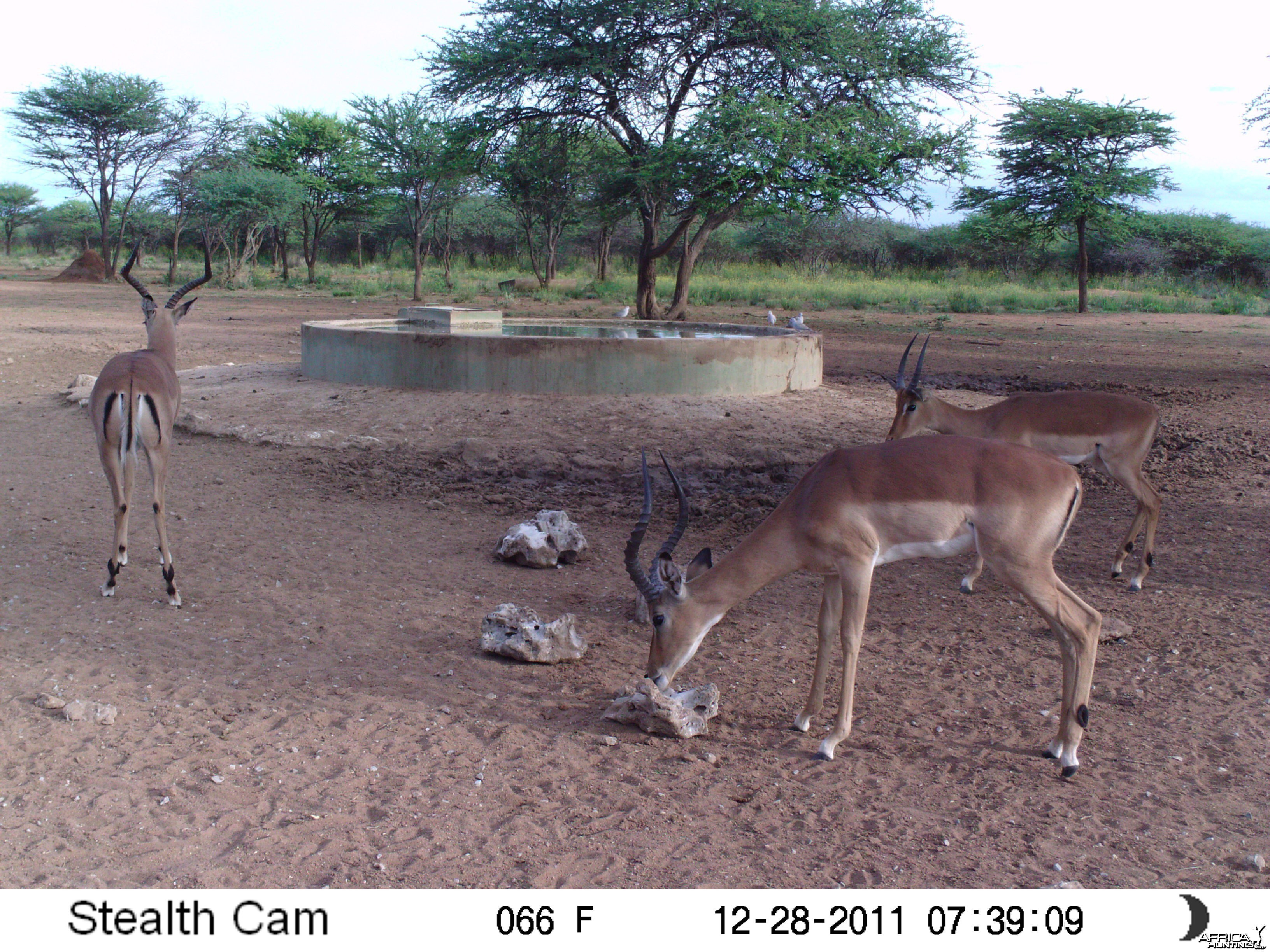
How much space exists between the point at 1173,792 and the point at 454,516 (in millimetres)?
5066

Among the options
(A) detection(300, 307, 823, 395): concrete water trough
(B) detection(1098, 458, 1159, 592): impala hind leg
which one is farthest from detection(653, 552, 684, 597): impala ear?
(A) detection(300, 307, 823, 395): concrete water trough

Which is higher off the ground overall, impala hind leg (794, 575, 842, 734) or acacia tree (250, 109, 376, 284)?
acacia tree (250, 109, 376, 284)

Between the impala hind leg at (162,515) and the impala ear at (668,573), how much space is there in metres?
2.84

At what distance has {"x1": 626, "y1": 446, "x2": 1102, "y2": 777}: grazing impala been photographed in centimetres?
389

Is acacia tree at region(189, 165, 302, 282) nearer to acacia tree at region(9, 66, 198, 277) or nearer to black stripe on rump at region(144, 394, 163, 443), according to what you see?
acacia tree at region(9, 66, 198, 277)

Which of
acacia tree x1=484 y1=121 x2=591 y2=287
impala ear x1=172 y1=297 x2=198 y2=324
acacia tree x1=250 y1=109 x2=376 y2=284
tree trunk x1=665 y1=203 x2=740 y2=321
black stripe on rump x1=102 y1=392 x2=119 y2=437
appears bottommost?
black stripe on rump x1=102 y1=392 x2=119 y2=437

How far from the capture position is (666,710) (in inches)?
159

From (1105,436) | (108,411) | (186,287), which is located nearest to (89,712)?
(108,411)

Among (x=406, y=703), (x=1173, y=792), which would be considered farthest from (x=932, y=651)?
(x=406, y=703)

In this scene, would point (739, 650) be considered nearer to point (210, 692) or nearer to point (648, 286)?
point (210, 692)

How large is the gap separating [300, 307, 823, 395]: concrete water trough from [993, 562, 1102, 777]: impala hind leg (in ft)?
22.6

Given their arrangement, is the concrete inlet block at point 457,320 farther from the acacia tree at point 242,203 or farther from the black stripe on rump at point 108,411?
the acacia tree at point 242,203

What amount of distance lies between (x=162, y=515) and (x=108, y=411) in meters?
0.64

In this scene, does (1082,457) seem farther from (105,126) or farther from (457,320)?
(105,126)
